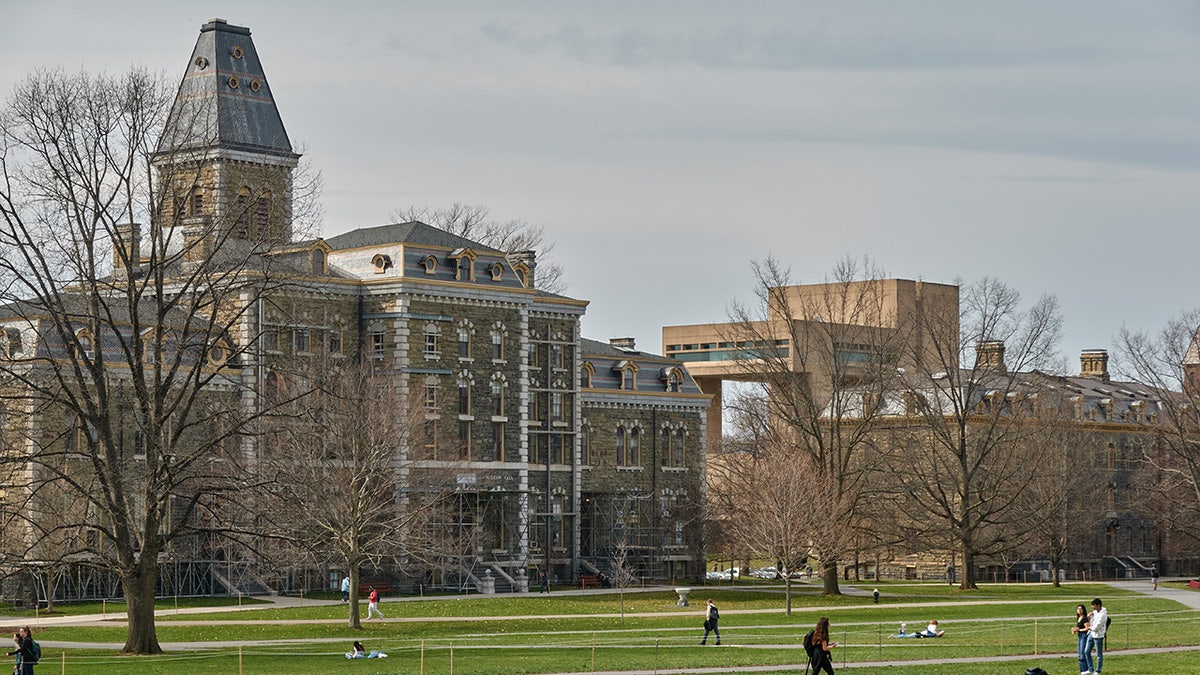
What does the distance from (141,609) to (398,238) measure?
3870 cm

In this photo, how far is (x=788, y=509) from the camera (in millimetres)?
71562

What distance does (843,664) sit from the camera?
44562 millimetres

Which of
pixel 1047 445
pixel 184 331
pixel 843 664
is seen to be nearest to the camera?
pixel 843 664

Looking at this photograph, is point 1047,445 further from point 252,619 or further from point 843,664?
point 843,664

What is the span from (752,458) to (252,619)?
101 ft

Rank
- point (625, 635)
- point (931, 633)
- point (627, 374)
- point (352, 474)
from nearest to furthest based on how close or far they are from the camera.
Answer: point (931, 633) → point (625, 635) → point (352, 474) → point (627, 374)

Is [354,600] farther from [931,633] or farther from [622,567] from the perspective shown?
[622,567]

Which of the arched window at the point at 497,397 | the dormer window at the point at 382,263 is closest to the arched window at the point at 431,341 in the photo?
the dormer window at the point at 382,263

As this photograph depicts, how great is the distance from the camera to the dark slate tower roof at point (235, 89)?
88.6 metres

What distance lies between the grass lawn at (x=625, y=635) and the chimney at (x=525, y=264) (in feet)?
64.7

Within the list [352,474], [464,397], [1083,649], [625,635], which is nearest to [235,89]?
[464,397]

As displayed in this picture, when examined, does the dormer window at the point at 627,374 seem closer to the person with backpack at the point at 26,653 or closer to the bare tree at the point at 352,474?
the bare tree at the point at 352,474

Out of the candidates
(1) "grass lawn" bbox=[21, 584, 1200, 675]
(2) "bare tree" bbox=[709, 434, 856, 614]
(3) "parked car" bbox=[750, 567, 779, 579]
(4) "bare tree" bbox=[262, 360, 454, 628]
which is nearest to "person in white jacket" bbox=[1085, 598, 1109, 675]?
(1) "grass lawn" bbox=[21, 584, 1200, 675]

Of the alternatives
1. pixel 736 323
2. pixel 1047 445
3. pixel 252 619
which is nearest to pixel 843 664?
Answer: pixel 252 619
